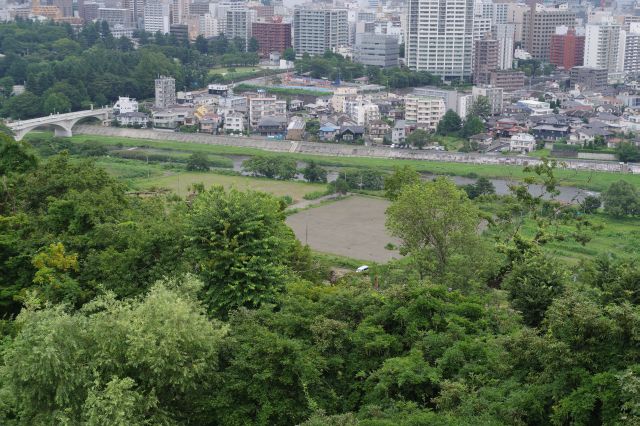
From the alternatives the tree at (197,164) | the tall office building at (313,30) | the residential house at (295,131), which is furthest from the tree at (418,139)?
the tall office building at (313,30)

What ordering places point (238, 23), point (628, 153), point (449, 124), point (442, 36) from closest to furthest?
point (628, 153)
point (449, 124)
point (442, 36)
point (238, 23)

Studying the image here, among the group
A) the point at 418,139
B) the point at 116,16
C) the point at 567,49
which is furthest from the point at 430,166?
the point at 116,16

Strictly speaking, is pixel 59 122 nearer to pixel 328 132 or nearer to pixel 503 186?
pixel 328 132

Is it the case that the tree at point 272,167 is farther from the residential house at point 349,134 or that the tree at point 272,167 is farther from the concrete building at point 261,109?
the concrete building at point 261,109

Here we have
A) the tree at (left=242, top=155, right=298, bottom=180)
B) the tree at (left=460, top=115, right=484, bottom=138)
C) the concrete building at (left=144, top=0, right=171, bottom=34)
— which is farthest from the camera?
the concrete building at (left=144, top=0, right=171, bottom=34)

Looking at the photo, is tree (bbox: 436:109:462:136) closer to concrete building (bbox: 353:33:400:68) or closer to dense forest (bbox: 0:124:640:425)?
concrete building (bbox: 353:33:400:68)

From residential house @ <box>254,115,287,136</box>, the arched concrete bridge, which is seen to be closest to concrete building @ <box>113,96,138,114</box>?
the arched concrete bridge

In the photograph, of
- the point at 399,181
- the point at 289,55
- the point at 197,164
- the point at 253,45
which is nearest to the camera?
the point at 399,181

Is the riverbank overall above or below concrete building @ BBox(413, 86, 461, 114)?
below
